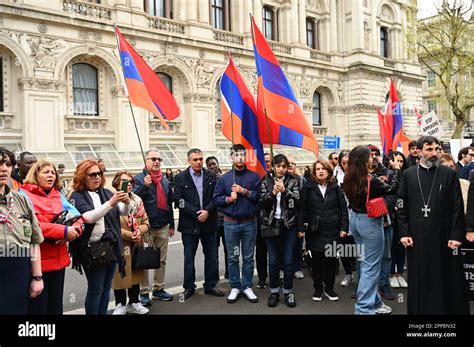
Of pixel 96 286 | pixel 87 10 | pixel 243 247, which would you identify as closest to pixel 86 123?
pixel 87 10

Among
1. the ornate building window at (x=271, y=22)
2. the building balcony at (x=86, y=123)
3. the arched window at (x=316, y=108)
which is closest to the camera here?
the building balcony at (x=86, y=123)

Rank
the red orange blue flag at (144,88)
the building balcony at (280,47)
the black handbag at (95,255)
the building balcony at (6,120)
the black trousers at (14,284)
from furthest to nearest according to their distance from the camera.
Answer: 1. the building balcony at (280,47)
2. the building balcony at (6,120)
3. the red orange blue flag at (144,88)
4. the black handbag at (95,255)
5. the black trousers at (14,284)

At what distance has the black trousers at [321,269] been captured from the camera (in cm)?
640

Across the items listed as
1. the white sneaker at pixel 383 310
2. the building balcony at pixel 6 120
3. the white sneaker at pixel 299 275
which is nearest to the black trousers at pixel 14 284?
the white sneaker at pixel 383 310

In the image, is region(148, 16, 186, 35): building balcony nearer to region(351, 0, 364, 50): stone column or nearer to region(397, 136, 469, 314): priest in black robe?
region(351, 0, 364, 50): stone column

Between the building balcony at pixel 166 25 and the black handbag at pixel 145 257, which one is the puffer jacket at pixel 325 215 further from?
the building balcony at pixel 166 25

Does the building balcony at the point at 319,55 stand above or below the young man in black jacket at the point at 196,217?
above

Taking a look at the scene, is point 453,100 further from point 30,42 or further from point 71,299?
point 71,299

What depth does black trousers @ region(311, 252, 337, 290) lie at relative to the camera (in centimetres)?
640

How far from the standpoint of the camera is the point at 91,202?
479cm

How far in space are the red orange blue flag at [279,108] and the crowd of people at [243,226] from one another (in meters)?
0.56

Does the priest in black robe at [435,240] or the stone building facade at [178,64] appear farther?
the stone building facade at [178,64]

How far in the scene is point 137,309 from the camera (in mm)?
5871

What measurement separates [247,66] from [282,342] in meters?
22.7
